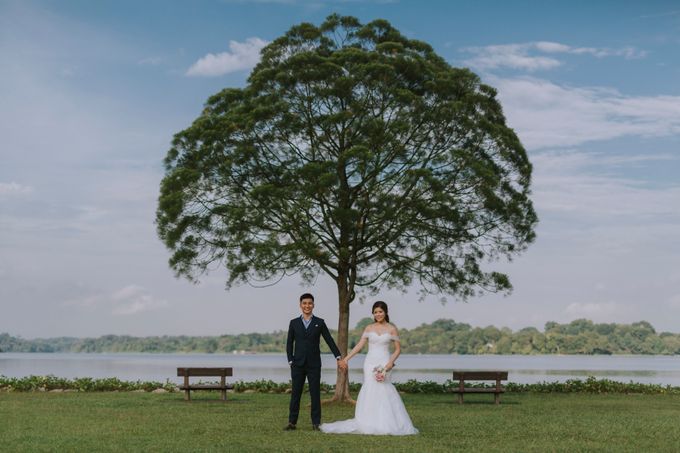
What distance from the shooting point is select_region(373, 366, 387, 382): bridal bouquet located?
1536cm

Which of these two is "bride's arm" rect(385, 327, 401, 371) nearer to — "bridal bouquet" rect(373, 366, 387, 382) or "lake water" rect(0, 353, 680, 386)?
"bridal bouquet" rect(373, 366, 387, 382)

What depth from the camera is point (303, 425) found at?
1661 cm

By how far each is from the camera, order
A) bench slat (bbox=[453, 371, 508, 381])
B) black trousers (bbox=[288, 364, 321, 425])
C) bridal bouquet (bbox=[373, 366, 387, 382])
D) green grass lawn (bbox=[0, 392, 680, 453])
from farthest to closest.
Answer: bench slat (bbox=[453, 371, 508, 381]), black trousers (bbox=[288, 364, 321, 425]), bridal bouquet (bbox=[373, 366, 387, 382]), green grass lawn (bbox=[0, 392, 680, 453])

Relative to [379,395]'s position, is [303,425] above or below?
below

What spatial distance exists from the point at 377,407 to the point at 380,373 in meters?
0.60

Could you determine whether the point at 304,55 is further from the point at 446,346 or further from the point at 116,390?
the point at 446,346

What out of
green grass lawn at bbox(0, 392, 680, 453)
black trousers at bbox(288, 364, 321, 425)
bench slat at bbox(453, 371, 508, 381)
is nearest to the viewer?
green grass lawn at bbox(0, 392, 680, 453)

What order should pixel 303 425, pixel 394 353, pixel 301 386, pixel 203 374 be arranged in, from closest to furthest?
1. pixel 394 353
2. pixel 301 386
3. pixel 303 425
4. pixel 203 374

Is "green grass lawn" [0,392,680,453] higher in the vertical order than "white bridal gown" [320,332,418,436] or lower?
lower

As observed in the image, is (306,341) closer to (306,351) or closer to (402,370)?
(306,351)

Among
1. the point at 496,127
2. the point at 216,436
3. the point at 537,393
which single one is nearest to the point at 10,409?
the point at 216,436

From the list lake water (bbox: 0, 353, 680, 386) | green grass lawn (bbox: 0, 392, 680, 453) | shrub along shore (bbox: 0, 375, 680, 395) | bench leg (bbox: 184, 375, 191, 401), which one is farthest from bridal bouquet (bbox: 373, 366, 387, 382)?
lake water (bbox: 0, 353, 680, 386)

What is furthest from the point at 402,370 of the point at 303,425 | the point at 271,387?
the point at 303,425

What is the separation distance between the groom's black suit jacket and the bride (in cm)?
69
